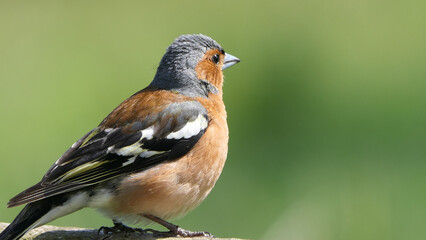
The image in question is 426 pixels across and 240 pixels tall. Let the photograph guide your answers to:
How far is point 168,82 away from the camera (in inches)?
204

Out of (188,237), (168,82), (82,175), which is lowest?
(188,237)

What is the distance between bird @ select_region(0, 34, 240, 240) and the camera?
14.4 feet

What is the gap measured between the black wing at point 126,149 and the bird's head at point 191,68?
0.89 feet

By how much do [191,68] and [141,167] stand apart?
89 centimetres

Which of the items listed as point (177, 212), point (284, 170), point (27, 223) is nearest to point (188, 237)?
point (177, 212)

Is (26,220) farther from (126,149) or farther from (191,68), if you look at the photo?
(191,68)

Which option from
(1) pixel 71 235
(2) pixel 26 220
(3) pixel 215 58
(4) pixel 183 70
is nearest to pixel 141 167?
(1) pixel 71 235

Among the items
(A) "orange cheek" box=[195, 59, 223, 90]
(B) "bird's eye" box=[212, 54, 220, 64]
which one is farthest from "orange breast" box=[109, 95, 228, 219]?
(B) "bird's eye" box=[212, 54, 220, 64]

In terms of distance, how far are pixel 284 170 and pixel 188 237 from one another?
1.90 meters

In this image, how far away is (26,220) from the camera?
13.9 ft

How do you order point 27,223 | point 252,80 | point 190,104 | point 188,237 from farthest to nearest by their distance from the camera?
point 252,80, point 190,104, point 188,237, point 27,223

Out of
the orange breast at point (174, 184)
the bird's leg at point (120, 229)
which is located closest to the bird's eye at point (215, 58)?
the orange breast at point (174, 184)

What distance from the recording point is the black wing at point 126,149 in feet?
14.5

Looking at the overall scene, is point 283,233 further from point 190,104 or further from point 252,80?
point 252,80
